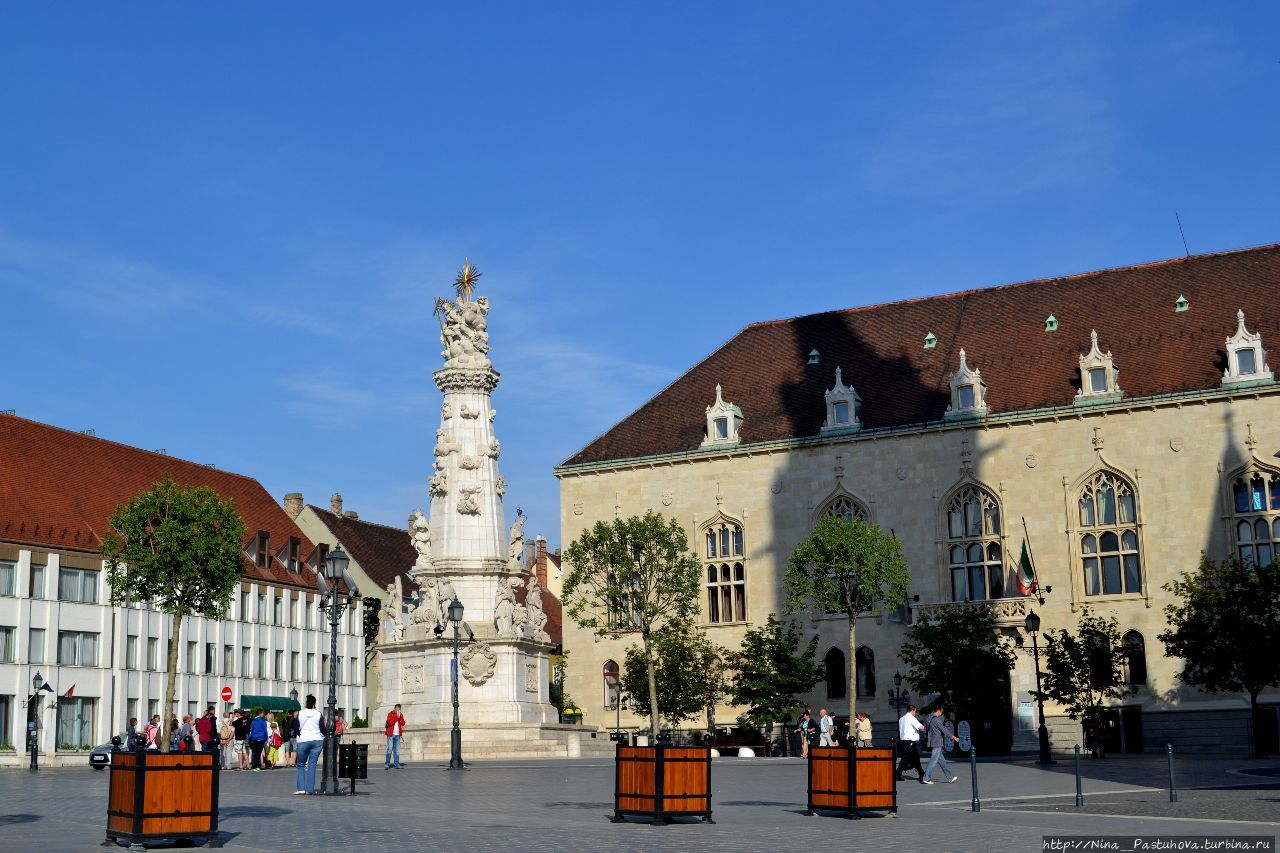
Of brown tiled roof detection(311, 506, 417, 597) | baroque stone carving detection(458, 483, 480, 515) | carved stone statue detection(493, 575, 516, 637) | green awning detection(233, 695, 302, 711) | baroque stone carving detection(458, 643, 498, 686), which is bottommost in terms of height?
green awning detection(233, 695, 302, 711)

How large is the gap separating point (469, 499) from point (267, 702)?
44.8 meters

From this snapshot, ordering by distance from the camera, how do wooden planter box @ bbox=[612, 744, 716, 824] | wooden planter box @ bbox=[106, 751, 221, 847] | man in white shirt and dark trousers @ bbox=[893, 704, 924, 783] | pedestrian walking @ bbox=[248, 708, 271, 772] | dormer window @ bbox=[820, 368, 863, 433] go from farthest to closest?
1. dormer window @ bbox=[820, 368, 863, 433]
2. pedestrian walking @ bbox=[248, 708, 271, 772]
3. man in white shirt and dark trousers @ bbox=[893, 704, 924, 783]
4. wooden planter box @ bbox=[612, 744, 716, 824]
5. wooden planter box @ bbox=[106, 751, 221, 847]

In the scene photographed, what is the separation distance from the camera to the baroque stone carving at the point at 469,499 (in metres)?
50.0

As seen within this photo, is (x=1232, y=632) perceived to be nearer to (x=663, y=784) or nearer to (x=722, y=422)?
(x=722, y=422)

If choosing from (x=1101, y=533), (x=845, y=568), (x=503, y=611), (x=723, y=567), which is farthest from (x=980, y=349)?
(x=503, y=611)

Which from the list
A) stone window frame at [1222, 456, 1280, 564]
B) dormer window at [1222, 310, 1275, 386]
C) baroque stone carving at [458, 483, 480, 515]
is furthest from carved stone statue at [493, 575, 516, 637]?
dormer window at [1222, 310, 1275, 386]

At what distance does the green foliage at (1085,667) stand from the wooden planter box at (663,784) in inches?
1520

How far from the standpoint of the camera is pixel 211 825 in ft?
61.2

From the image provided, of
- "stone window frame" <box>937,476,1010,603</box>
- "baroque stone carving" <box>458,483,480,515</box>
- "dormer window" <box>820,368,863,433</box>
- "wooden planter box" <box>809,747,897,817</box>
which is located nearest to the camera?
"wooden planter box" <box>809,747,897,817</box>

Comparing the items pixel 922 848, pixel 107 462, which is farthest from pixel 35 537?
pixel 922 848

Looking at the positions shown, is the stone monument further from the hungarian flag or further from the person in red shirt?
the hungarian flag

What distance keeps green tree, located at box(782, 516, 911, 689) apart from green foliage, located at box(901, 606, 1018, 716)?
2796mm

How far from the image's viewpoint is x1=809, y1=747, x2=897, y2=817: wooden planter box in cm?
2297

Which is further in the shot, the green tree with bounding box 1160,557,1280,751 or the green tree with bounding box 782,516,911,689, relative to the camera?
the green tree with bounding box 782,516,911,689
